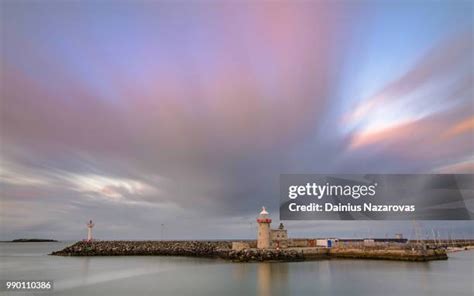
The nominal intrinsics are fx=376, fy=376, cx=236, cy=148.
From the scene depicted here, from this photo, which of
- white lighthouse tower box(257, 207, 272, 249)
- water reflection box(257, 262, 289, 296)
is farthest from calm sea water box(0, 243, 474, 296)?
white lighthouse tower box(257, 207, 272, 249)

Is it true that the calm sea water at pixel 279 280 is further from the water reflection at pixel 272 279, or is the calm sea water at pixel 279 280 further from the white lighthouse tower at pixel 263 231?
the white lighthouse tower at pixel 263 231

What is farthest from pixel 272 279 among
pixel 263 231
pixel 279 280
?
pixel 263 231

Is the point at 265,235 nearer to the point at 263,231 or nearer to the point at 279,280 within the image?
the point at 263,231

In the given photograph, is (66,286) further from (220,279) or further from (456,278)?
(456,278)

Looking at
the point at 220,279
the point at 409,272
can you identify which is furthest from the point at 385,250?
the point at 220,279

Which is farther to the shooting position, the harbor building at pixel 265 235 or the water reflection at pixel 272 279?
the harbor building at pixel 265 235

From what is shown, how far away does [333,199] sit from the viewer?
18922 mm

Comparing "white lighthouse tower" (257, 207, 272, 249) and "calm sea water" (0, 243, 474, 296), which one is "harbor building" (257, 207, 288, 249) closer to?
"white lighthouse tower" (257, 207, 272, 249)

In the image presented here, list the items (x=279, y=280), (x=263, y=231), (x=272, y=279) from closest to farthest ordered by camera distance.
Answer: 1. (x=279, y=280)
2. (x=272, y=279)
3. (x=263, y=231)

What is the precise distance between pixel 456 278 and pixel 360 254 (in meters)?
11.5

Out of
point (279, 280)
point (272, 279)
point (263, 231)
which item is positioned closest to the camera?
point (279, 280)

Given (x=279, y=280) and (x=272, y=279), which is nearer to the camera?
(x=279, y=280)

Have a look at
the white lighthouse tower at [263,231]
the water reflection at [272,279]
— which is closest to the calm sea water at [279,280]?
the water reflection at [272,279]

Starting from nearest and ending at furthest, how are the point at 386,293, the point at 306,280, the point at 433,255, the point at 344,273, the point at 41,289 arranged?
the point at 386,293 < the point at 41,289 < the point at 306,280 < the point at 344,273 < the point at 433,255
